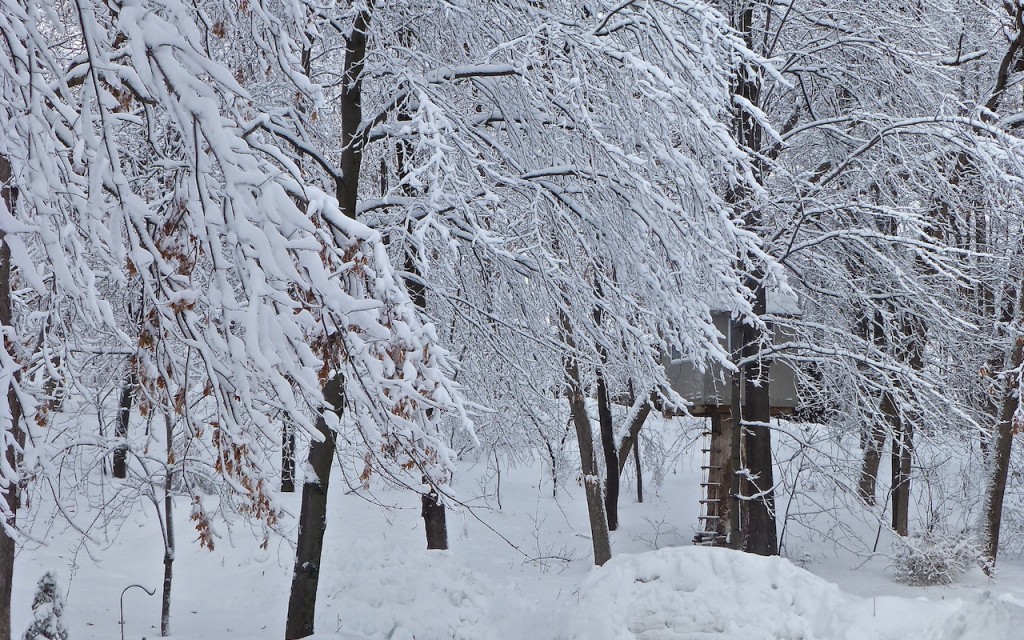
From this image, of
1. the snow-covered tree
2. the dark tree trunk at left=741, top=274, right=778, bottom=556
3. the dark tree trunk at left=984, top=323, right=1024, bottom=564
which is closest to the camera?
the snow-covered tree

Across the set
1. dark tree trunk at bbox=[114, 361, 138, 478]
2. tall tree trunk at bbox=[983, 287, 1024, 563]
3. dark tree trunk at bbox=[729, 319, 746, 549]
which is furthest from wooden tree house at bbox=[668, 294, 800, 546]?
dark tree trunk at bbox=[114, 361, 138, 478]

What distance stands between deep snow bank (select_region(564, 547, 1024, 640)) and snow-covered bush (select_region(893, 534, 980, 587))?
6.44 metres

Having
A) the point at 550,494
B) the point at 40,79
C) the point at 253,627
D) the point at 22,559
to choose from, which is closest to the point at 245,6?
the point at 40,79

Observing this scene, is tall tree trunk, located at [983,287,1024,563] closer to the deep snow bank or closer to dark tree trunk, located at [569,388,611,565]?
dark tree trunk, located at [569,388,611,565]

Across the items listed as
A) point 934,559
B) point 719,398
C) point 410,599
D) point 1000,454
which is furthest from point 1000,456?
point 410,599

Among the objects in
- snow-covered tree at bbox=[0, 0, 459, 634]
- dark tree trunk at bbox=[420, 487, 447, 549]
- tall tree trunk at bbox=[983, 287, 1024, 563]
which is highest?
snow-covered tree at bbox=[0, 0, 459, 634]

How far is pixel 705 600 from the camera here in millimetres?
6715

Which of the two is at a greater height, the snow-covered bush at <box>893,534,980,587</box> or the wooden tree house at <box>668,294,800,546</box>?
the wooden tree house at <box>668,294,800,546</box>

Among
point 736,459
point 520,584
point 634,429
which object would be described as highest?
point 634,429

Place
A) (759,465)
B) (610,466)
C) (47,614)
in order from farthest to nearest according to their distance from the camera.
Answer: (610,466) < (759,465) < (47,614)

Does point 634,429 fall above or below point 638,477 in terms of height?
above

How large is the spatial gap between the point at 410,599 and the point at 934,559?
704 centimetres

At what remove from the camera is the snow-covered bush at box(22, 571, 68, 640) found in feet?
23.6

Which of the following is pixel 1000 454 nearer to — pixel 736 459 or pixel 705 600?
pixel 736 459
